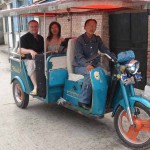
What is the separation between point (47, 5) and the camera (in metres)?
4.43

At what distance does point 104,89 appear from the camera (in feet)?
14.5

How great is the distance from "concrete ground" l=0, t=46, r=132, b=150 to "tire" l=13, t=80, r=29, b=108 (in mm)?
119

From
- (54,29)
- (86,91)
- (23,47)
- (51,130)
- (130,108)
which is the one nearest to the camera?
(130,108)

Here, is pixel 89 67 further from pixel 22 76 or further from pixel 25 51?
pixel 22 76

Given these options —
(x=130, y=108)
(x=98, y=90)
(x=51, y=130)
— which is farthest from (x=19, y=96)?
(x=130, y=108)

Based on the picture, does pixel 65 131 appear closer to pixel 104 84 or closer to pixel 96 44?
pixel 104 84

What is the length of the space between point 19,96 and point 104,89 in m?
2.50

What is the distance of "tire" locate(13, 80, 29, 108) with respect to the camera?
602cm

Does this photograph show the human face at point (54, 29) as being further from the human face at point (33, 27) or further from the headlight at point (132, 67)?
the headlight at point (132, 67)

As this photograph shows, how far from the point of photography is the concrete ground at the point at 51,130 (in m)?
4.33

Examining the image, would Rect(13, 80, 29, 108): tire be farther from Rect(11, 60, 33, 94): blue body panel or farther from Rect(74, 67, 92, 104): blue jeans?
Rect(74, 67, 92, 104): blue jeans

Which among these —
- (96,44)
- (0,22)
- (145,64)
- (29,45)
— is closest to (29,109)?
(29,45)

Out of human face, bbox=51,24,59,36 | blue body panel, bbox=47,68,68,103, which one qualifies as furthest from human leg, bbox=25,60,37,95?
human face, bbox=51,24,59,36

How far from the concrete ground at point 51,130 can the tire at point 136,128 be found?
0.51 ft
